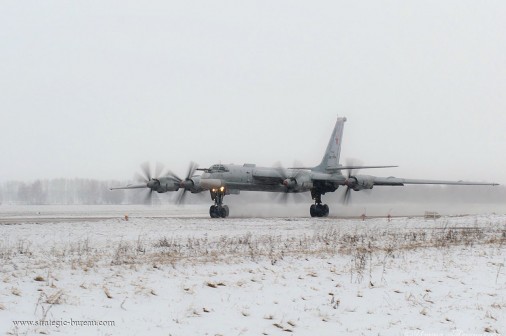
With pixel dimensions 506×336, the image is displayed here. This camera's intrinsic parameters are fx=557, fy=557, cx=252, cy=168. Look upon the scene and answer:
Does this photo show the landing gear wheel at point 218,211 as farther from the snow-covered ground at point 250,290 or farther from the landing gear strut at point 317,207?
the snow-covered ground at point 250,290

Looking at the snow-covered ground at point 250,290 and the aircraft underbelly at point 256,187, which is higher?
the aircraft underbelly at point 256,187

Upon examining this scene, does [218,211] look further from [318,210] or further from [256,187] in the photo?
[318,210]

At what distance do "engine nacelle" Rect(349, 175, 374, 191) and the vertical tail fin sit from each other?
3.30 meters

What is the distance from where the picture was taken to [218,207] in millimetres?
40219

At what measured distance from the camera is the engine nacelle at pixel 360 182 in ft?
144

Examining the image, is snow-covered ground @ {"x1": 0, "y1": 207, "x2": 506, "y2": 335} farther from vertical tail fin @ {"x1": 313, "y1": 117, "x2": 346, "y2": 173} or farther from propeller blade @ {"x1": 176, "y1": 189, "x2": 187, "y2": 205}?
vertical tail fin @ {"x1": 313, "y1": 117, "x2": 346, "y2": 173}

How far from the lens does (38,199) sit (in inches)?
7101

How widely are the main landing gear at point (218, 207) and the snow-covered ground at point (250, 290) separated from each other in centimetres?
2096

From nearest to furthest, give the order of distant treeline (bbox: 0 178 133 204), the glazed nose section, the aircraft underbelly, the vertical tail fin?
1. the glazed nose section
2. the aircraft underbelly
3. the vertical tail fin
4. distant treeline (bbox: 0 178 133 204)

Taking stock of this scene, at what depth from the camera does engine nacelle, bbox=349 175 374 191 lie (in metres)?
43.8

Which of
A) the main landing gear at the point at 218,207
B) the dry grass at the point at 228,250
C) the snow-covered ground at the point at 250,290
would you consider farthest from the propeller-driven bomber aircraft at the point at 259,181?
the snow-covered ground at the point at 250,290

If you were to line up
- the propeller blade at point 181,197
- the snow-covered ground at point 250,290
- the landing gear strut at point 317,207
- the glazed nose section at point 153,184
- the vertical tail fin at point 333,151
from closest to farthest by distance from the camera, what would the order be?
the snow-covered ground at point 250,290
the glazed nose section at point 153,184
the propeller blade at point 181,197
the landing gear strut at point 317,207
the vertical tail fin at point 333,151

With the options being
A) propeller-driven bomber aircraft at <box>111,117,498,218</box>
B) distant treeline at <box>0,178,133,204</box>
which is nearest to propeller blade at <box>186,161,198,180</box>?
propeller-driven bomber aircraft at <box>111,117,498,218</box>

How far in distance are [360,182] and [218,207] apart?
11699 millimetres
